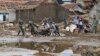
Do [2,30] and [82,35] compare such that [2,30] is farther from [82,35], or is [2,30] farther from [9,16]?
[82,35]

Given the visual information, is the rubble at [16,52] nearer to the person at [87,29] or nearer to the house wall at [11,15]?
the person at [87,29]

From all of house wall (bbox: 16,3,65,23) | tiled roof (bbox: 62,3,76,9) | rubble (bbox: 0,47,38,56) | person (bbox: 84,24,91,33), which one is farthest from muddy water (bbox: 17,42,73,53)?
tiled roof (bbox: 62,3,76,9)

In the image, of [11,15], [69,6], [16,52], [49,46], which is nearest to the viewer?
[16,52]

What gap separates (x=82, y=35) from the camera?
2762 centimetres

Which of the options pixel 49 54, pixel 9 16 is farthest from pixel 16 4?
pixel 49 54

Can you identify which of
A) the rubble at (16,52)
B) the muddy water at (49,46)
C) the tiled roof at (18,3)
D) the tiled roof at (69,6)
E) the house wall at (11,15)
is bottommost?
the house wall at (11,15)

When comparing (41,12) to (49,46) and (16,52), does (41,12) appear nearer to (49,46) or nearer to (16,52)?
(49,46)

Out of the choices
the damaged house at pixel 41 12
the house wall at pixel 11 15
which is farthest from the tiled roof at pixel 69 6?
the house wall at pixel 11 15

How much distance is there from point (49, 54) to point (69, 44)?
3605 millimetres

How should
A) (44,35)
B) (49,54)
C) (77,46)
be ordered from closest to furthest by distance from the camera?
1. (49,54)
2. (77,46)
3. (44,35)

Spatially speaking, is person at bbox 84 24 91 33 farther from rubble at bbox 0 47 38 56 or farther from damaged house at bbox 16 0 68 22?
rubble at bbox 0 47 38 56

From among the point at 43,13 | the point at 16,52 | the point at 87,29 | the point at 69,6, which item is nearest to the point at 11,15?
the point at 43,13

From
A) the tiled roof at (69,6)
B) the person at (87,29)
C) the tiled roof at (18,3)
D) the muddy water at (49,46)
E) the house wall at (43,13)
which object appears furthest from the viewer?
the tiled roof at (69,6)

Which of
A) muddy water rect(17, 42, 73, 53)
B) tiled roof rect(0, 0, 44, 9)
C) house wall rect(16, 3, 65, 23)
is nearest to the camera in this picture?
muddy water rect(17, 42, 73, 53)
